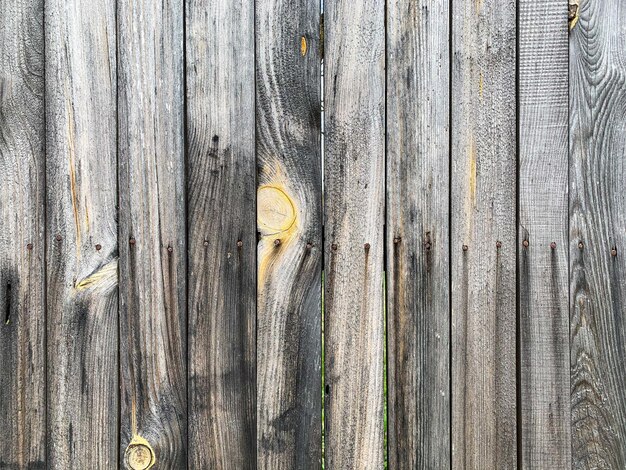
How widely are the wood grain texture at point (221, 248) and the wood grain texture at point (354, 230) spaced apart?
0.20 meters

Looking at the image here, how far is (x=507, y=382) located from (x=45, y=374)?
1199 mm

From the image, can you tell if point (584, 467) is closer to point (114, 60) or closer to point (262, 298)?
point (262, 298)

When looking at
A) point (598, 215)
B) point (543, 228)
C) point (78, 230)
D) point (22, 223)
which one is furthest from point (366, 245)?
point (22, 223)

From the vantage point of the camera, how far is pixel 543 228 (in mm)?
1479

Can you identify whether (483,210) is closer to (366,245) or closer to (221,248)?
(366,245)

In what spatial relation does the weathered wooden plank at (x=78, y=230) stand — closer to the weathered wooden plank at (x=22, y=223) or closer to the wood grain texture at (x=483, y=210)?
the weathered wooden plank at (x=22, y=223)

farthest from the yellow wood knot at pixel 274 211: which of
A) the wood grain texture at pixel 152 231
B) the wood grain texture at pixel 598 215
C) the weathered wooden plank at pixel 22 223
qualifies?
the wood grain texture at pixel 598 215

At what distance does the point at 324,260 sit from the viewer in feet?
4.84

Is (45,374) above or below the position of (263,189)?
below

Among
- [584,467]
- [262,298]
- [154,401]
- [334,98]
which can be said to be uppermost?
[334,98]

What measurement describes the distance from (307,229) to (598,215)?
2.48 ft

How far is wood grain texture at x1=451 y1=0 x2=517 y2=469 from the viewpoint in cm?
147

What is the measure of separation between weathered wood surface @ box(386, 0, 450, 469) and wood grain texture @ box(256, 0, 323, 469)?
20cm

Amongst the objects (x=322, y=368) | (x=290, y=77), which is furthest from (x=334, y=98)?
(x=322, y=368)
